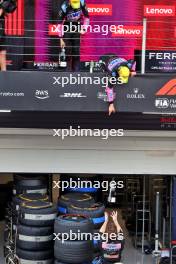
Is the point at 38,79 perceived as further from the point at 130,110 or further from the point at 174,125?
the point at 174,125

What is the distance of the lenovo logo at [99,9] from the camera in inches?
431

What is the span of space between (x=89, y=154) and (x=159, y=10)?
3.39 metres

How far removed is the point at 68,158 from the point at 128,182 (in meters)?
2.46

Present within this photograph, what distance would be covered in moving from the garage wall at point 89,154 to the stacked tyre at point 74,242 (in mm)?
1543

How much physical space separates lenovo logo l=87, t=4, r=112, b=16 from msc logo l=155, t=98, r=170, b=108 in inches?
138

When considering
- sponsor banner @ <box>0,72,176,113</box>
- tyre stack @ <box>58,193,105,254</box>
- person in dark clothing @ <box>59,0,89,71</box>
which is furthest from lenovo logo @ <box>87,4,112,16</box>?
tyre stack @ <box>58,193,105,254</box>

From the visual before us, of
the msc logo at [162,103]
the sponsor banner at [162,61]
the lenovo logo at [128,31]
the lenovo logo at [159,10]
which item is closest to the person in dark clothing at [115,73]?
the msc logo at [162,103]

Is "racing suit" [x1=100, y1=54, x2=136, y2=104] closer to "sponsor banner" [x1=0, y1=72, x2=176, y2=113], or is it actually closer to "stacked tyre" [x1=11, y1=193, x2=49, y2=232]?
"sponsor banner" [x1=0, y1=72, x2=176, y2=113]

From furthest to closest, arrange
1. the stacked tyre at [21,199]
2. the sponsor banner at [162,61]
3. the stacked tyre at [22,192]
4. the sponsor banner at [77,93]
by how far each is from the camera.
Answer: the sponsor banner at [162,61]
the stacked tyre at [22,192]
the stacked tyre at [21,199]
the sponsor banner at [77,93]

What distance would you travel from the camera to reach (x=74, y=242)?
831cm

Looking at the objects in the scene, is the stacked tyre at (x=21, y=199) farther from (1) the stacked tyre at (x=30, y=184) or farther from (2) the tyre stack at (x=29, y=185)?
(1) the stacked tyre at (x=30, y=184)

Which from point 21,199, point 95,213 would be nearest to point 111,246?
point 95,213

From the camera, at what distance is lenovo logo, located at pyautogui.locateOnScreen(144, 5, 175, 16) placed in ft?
36.0

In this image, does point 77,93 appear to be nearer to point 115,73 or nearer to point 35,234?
point 115,73
